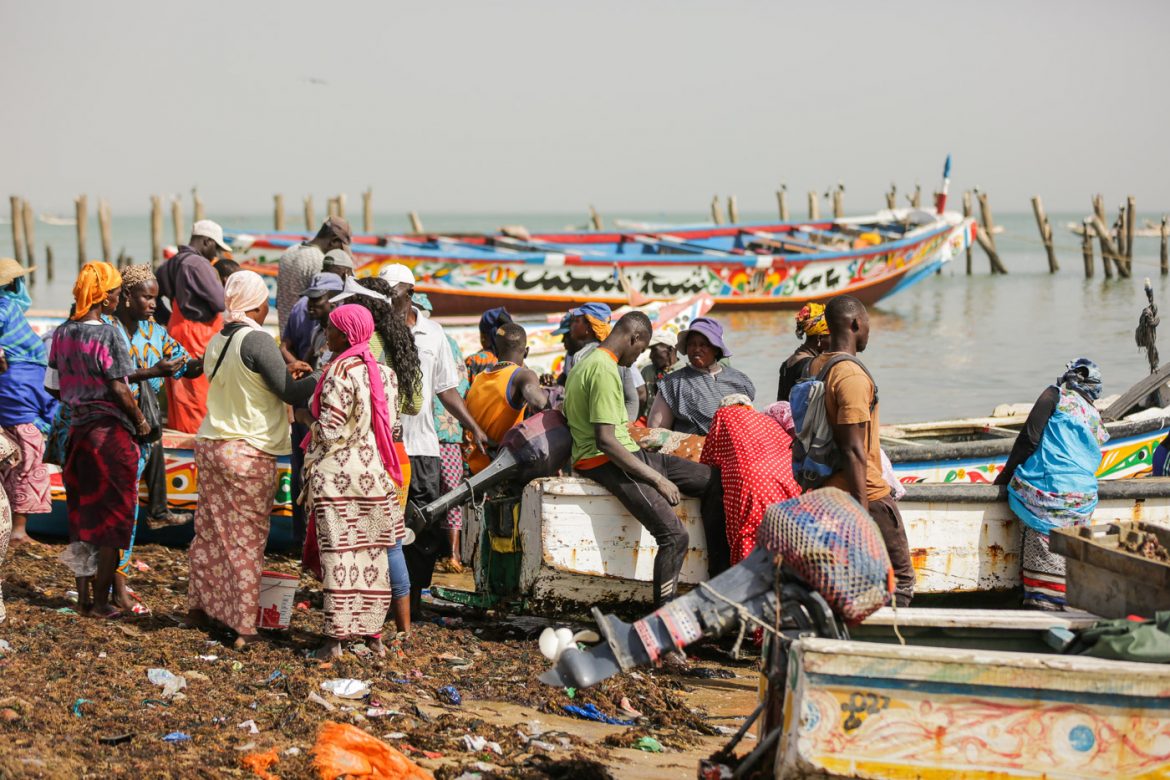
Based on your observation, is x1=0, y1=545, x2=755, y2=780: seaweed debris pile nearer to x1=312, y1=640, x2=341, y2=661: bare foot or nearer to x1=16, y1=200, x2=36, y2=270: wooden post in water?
x1=312, y1=640, x2=341, y2=661: bare foot

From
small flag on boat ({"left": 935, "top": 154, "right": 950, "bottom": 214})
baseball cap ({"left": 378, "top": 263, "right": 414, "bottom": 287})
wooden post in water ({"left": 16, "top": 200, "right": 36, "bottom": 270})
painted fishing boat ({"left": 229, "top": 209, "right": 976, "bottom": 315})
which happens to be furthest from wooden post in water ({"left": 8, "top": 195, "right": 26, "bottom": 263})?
baseball cap ({"left": 378, "top": 263, "right": 414, "bottom": 287})

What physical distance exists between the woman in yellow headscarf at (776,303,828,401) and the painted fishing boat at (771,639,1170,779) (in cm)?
279

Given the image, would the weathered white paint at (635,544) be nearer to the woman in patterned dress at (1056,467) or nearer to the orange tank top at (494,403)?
the woman in patterned dress at (1056,467)

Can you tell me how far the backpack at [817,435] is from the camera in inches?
193

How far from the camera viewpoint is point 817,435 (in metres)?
4.95

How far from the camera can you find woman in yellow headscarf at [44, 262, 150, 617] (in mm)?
5434

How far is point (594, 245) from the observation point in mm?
23250

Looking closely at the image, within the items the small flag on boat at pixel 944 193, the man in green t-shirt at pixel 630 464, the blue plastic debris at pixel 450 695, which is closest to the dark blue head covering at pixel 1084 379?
the man in green t-shirt at pixel 630 464

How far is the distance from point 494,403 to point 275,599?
1550 mm

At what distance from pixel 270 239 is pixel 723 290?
25.1 feet

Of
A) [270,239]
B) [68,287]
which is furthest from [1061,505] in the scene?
[68,287]

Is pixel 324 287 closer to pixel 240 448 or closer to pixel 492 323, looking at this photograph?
pixel 492 323

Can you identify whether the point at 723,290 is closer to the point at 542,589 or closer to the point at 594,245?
the point at 594,245

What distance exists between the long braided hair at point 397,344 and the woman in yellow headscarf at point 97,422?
3.66 feet
